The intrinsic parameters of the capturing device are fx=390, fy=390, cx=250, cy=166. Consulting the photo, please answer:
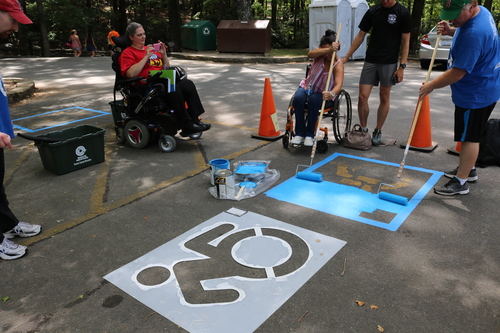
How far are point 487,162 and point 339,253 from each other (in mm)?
2872

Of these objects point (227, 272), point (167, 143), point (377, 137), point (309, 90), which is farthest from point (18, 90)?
point (227, 272)

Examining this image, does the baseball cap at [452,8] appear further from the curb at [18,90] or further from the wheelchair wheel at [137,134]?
the curb at [18,90]

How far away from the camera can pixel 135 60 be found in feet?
17.3

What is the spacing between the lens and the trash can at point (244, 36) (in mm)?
17109

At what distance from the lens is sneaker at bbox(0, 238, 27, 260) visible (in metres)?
3.06

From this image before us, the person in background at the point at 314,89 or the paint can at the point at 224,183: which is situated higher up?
the person in background at the point at 314,89

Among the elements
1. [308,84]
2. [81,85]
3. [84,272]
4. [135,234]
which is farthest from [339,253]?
[81,85]

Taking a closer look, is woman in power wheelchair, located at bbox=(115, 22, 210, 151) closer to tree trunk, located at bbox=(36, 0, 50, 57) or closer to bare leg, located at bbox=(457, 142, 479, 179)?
bare leg, located at bbox=(457, 142, 479, 179)

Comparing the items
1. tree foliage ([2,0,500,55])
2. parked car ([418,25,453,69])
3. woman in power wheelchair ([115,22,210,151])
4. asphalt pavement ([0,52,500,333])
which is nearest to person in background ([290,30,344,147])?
asphalt pavement ([0,52,500,333])

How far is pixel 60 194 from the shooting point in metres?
4.24

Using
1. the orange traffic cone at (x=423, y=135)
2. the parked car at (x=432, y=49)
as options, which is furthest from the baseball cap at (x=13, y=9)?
the parked car at (x=432, y=49)

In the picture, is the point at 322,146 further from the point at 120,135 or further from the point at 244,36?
the point at 244,36

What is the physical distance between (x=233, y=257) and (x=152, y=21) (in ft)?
98.3

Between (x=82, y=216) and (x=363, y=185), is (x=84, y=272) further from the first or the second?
(x=363, y=185)
